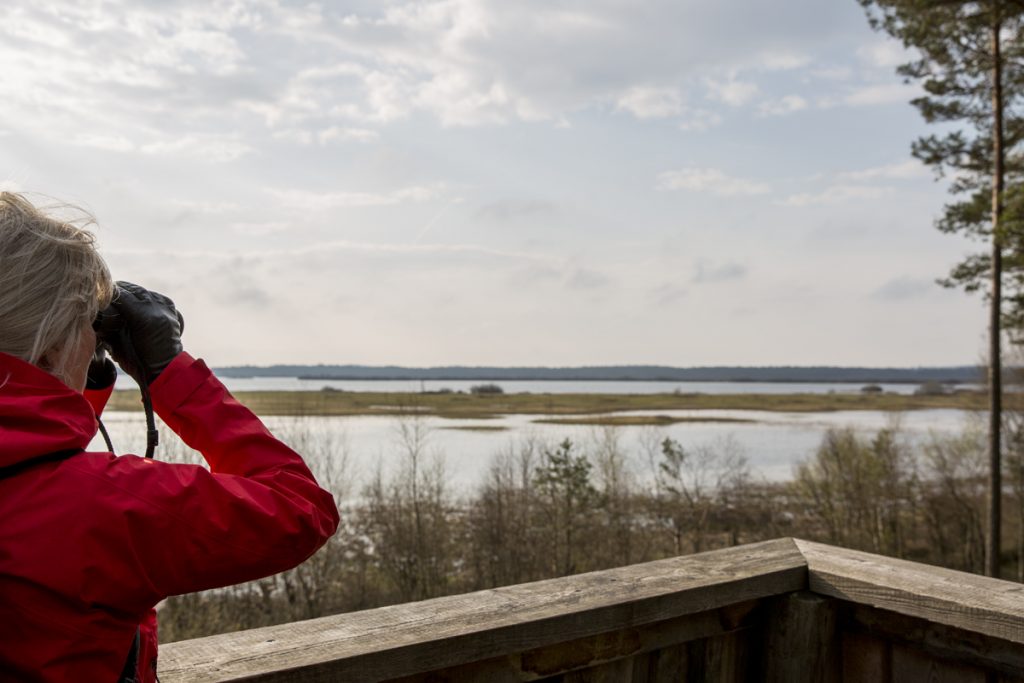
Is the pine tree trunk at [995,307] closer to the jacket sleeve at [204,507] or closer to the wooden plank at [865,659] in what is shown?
the wooden plank at [865,659]

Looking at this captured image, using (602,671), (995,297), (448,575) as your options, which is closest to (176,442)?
(448,575)

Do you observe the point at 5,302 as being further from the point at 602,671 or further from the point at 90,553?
the point at 602,671

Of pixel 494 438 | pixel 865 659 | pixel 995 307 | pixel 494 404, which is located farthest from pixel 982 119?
pixel 494 404

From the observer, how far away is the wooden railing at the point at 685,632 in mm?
1295

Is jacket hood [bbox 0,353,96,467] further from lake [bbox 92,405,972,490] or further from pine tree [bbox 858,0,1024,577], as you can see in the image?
pine tree [bbox 858,0,1024,577]

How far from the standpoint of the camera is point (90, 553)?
0.89 metres

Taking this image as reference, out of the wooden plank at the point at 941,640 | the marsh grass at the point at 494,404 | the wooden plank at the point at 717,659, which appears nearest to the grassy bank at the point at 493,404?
the marsh grass at the point at 494,404

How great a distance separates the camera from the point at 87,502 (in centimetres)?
89

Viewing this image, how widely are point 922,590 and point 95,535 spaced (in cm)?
161

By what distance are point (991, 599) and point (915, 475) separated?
95.8ft

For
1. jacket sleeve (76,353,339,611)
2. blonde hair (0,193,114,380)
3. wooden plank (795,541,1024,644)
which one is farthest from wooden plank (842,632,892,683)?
blonde hair (0,193,114,380)

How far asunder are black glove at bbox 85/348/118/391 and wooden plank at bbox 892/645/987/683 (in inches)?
66.6

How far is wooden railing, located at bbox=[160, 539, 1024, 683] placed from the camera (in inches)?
51.0

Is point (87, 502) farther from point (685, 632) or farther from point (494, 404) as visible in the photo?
point (494, 404)
